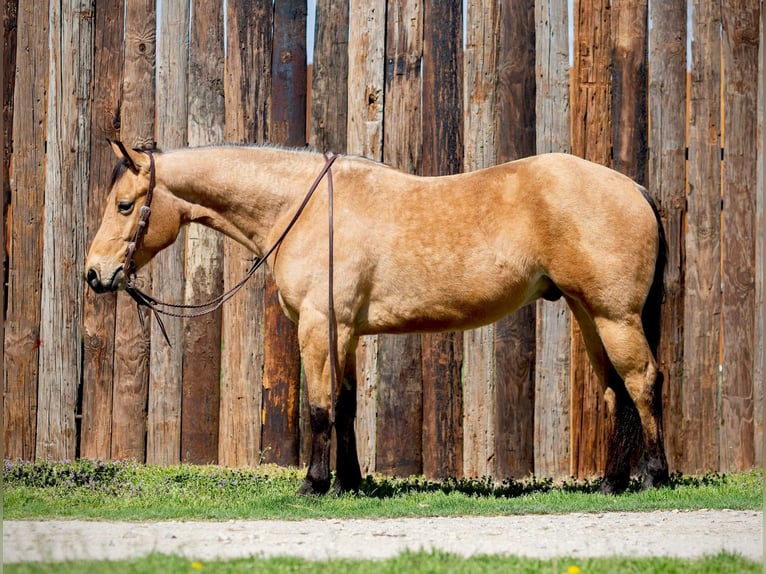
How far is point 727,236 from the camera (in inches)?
277

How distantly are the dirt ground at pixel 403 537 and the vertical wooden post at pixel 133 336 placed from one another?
2.23m

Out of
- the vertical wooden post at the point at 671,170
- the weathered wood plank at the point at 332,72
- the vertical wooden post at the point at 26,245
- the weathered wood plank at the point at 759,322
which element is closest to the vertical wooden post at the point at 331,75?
the weathered wood plank at the point at 332,72

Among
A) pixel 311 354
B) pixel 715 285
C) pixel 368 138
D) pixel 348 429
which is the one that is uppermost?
pixel 368 138

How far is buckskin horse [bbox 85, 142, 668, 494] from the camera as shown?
584cm

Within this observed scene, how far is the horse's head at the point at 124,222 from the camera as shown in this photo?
6.13 meters

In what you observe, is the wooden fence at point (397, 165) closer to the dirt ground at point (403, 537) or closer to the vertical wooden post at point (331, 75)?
the vertical wooden post at point (331, 75)

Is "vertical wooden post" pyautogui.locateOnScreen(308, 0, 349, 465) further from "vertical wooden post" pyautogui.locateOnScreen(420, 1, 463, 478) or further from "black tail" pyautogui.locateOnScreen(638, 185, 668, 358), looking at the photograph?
"black tail" pyautogui.locateOnScreen(638, 185, 668, 358)

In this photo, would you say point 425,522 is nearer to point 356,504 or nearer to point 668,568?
point 356,504

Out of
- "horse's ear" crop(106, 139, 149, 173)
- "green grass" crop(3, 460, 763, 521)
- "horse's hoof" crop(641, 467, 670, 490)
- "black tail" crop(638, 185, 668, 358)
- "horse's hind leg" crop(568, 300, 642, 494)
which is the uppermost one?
"horse's ear" crop(106, 139, 149, 173)

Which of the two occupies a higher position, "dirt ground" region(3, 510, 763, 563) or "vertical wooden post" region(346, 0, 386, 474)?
"vertical wooden post" region(346, 0, 386, 474)

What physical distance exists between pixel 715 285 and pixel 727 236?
0.41 metres

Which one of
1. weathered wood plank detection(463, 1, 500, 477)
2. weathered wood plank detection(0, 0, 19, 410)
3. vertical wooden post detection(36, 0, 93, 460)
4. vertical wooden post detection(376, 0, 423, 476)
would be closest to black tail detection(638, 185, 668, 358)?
weathered wood plank detection(463, 1, 500, 477)

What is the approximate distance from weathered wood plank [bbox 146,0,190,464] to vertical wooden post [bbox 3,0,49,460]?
1.03 meters

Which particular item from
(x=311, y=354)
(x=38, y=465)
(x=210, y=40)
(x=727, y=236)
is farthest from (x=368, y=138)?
(x=38, y=465)
